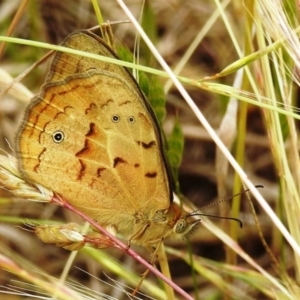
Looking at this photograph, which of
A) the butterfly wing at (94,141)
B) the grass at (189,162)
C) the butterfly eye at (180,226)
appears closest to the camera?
the butterfly wing at (94,141)

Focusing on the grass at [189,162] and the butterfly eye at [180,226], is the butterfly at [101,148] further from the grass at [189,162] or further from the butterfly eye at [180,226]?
the grass at [189,162]

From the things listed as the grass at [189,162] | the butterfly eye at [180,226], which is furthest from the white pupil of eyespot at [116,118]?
the grass at [189,162]

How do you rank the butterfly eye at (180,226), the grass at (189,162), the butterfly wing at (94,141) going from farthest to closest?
the grass at (189,162) → the butterfly eye at (180,226) → the butterfly wing at (94,141)

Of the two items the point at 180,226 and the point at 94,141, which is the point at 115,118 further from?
the point at 180,226

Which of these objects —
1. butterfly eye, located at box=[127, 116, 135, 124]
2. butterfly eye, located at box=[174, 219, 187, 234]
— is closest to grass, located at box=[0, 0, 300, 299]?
butterfly eye, located at box=[174, 219, 187, 234]

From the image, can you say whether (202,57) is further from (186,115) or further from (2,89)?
(2,89)

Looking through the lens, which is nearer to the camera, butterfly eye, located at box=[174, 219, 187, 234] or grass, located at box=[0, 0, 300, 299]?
butterfly eye, located at box=[174, 219, 187, 234]

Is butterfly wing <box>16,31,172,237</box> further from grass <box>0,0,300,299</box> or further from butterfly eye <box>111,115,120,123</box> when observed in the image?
grass <box>0,0,300,299</box>

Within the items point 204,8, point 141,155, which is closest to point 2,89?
point 141,155
